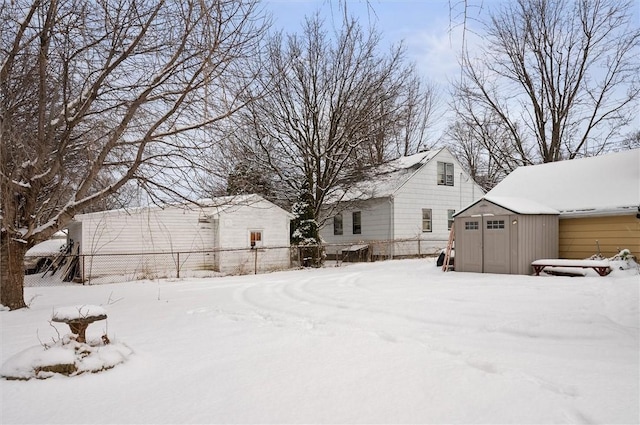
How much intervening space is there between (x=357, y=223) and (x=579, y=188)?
12.2 m

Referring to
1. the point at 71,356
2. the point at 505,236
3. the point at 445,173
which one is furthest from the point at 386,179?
the point at 71,356

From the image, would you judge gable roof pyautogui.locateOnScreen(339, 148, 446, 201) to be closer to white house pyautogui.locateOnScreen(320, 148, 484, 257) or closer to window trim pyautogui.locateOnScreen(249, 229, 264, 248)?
white house pyautogui.locateOnScreen(320, 148, 484, 257)

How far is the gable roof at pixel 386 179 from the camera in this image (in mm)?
21562

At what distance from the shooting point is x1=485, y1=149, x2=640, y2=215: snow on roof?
13523 millimetres

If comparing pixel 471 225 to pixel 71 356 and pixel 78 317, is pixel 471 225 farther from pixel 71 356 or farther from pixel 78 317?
pixel 71 356

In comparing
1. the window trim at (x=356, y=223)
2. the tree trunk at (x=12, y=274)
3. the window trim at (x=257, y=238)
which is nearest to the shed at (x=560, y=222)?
the window trim at (x=257, y=238)

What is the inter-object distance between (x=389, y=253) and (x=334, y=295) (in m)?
13.0

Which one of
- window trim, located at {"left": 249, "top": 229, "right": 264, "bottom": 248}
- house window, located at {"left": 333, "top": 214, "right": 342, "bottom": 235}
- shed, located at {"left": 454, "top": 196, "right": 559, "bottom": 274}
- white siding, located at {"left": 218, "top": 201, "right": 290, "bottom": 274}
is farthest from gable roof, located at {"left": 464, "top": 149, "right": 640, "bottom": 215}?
house window, located at {"left": 333, "top": 214, "right": 342, "bottom": 235}

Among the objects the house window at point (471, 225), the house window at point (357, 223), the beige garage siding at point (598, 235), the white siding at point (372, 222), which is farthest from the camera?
the house window at point (357, 223)

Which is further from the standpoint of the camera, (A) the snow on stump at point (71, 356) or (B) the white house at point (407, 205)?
(B) the white house at point (407, 205)

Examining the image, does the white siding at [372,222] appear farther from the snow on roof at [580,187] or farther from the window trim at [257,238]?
the snow on roof at [580,187]

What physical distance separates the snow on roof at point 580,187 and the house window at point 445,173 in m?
7.28

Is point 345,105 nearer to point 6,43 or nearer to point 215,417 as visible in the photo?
point 6,43

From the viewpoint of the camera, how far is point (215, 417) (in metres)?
3.33
